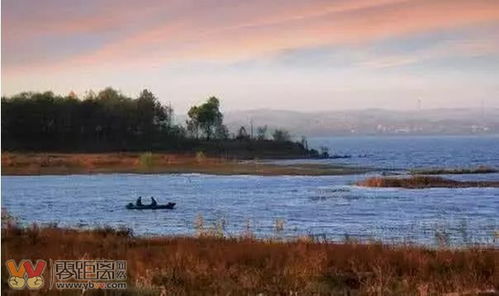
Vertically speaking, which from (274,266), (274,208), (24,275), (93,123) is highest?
(93,123)

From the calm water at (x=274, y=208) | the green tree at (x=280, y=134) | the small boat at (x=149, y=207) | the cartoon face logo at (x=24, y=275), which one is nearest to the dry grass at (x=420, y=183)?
the calm water at (x=274, y=208)

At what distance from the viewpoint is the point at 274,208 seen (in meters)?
25.4

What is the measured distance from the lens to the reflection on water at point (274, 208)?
60.0ft

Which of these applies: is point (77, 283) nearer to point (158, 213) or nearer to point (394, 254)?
point (394, 254)

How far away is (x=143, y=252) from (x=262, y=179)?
112ft

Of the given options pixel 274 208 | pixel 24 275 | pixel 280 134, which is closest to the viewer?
pixel 24 275

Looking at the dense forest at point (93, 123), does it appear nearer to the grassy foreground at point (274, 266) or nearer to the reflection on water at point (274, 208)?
the grassy foreground at point (274, 266)

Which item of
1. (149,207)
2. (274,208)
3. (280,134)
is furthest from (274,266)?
(280,134)

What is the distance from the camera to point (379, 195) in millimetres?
32719

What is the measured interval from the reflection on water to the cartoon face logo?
8139 millimetres

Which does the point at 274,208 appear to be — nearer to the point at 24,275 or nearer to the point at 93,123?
the point at 93,123

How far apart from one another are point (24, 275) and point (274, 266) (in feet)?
10.1

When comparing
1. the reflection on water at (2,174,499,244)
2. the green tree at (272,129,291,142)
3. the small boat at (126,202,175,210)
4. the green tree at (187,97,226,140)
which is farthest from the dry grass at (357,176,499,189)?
the green tree at (187,97,226,140)

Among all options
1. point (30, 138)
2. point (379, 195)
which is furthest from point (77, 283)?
A: point (379, 195)
